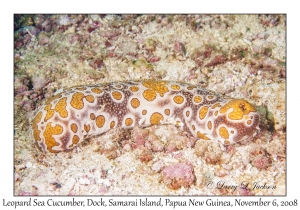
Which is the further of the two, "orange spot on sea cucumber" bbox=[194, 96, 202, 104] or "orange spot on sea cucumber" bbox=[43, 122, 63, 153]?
"orange spot on sea cucumber" bbox=[194, 96, 202, 104]

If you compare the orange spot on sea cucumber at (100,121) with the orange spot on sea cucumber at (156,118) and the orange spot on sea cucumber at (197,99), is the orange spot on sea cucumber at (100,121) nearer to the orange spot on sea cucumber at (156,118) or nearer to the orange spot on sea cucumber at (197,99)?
the orange spot on sea cucumber at (156,118)

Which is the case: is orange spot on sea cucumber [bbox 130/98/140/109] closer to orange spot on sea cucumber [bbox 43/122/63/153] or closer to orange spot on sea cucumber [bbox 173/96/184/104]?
orange spot on sea cucumber [bbox 173/96/184/104]

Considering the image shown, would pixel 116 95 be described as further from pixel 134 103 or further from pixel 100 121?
pixel 100 121

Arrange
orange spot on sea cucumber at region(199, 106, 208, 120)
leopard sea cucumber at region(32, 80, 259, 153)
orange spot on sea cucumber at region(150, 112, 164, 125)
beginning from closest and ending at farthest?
leopard sea cucumber at region(32, 80, 259, 153) < orange spot on sea cucumber at region(199, 106, 208, 120) < orange spot on sea cucumber at region(150, 112, 164, 125)

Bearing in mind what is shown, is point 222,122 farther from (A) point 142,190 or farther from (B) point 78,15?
(B) point 78,15

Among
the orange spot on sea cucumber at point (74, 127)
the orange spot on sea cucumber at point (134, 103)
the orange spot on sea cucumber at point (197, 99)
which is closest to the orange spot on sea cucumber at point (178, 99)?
the orange spot on sea cucumber at point (197, 99)

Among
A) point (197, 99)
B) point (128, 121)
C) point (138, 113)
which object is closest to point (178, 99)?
point (197, 99)

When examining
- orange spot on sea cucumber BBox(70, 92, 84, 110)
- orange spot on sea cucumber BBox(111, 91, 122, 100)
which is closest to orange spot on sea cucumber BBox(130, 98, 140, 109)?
orange spot on sea cucumber BBox(111, 91, 122, 100)

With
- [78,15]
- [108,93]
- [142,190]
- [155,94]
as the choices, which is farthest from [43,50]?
[142,190]
